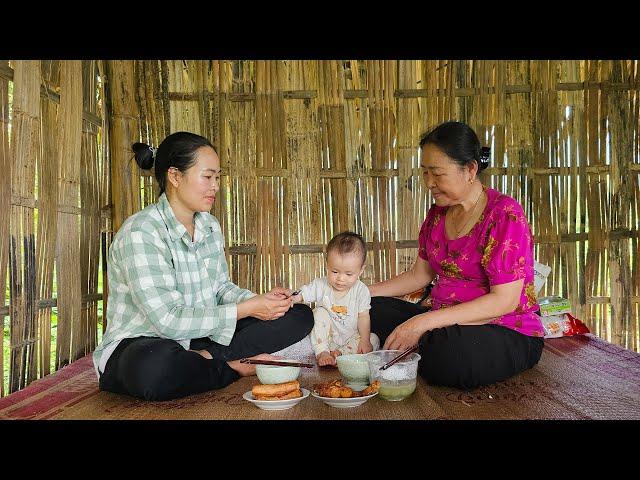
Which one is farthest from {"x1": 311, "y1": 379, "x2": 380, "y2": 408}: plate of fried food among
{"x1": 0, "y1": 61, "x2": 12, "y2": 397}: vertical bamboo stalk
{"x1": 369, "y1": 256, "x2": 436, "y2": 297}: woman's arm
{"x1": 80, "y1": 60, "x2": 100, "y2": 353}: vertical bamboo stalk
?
{"x1": 80, "y1": 60, "x2": 100, "y2": 353}: vertical bamboo stalk

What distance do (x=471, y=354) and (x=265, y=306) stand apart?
0.94 meters

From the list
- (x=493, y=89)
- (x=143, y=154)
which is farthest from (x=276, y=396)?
(x=493, y=89)

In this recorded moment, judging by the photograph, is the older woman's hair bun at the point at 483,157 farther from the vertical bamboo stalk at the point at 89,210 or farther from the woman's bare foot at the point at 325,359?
the vertical bamboo stalk at the point at 89,210

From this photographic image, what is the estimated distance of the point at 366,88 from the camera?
4797mm

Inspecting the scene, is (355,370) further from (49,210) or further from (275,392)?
(49,210)

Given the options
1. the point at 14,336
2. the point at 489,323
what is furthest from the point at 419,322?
the point at 14,336

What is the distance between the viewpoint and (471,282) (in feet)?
10.0

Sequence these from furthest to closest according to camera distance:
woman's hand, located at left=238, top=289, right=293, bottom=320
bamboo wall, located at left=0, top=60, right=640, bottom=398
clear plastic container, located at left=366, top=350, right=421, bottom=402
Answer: bamboo wall, located at left=0, top=60, right=640, bottom=398, woman's hand, located at left=238, top=289, right=293, bottom=320, clear plastic container, located at left=366, top=350, right=421, bottom=402

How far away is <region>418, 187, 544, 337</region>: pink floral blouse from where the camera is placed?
2838 mm

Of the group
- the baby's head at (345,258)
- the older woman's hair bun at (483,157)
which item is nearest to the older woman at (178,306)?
the baby's head at (345,258)

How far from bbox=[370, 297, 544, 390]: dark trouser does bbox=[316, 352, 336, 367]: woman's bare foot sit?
50 cm

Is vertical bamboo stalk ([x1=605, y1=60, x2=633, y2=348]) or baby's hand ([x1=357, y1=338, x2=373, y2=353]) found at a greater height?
vertical bamboo stalk ([x1=605, y1=60, x2=633, y2=348])

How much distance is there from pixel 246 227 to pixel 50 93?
1723 mm

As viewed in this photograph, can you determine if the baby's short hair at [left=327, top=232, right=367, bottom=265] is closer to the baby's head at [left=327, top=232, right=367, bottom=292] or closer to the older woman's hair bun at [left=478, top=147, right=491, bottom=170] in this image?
the baby's head at [left=327, top=232, right=367, bottom=292]
